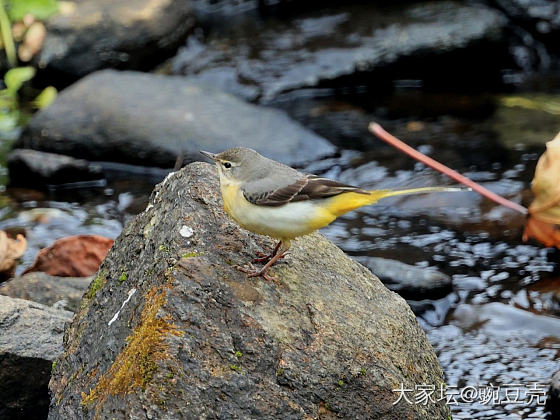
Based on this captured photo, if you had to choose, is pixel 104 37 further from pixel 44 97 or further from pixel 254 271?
pixel 254 271

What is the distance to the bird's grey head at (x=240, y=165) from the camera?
4.55m

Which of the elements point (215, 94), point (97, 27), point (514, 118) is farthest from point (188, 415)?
point (97, 27)

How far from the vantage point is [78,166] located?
374 inches

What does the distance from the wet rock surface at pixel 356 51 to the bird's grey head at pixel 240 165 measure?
272 inches

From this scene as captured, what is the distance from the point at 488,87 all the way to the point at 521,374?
6.86 metres

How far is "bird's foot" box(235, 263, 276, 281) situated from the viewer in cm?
421

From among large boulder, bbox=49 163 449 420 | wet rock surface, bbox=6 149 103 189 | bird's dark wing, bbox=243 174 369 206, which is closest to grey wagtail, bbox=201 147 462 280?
bird's dark wing, bbox=243 174 369 206

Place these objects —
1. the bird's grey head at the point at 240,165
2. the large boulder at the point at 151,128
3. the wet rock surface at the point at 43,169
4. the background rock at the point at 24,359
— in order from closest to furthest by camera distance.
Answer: the bird's grey head at the point at 240,165 < the background rock at the point at 24,359 < the wet rock surface at the point at 43,169 < the large boulder at the point at 151,128

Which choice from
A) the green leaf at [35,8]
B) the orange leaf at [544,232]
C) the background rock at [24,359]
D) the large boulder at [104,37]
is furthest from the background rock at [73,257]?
the green leaf at [35,8]

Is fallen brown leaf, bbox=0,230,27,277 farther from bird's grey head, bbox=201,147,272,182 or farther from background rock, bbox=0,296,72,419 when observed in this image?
bird's grey head, bbox=201,147,272,182

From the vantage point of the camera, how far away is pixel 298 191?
177 inches

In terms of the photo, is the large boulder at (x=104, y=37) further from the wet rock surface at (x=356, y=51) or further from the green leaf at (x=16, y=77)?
the wet rock surface at (x=356, y=51)

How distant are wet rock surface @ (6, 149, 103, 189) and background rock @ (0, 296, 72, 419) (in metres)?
4.48

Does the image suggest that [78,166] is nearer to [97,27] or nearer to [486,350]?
[97,27]
